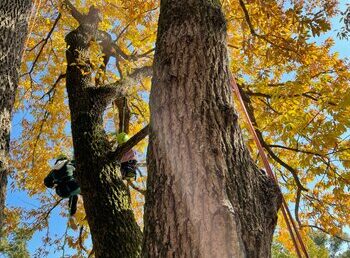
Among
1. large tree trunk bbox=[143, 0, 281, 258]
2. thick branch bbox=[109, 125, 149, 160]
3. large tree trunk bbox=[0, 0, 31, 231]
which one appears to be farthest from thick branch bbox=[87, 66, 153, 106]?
large tree trunk bbox=[143, 0, 281, 258]

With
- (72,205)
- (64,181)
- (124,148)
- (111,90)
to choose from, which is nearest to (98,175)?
(124,148)

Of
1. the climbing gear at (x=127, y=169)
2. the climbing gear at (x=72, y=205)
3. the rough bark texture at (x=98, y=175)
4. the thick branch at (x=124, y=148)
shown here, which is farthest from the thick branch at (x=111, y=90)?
the climbing gear at (x=72, y=205)

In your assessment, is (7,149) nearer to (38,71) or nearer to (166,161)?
(166,161)

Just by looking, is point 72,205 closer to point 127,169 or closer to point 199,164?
point 127,169

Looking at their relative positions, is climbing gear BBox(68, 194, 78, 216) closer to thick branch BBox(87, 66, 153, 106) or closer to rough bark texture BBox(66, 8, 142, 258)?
rough bark texture BBox(66, 8, 142, 258)

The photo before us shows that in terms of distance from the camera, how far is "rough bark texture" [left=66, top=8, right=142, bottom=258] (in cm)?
360

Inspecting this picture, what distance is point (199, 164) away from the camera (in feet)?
5.41

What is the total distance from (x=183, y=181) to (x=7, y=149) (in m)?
2.17

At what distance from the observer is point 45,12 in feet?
24.5

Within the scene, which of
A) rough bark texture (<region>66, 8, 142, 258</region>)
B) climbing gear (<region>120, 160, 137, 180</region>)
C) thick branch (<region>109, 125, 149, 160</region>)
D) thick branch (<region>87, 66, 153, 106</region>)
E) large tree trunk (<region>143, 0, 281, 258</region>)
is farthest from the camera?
thick branch (<region>87, 66, 153, 106</region>)

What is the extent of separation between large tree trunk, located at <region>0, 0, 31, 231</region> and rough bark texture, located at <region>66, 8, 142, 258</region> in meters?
0.94

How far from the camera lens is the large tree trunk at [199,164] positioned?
150 centimetres

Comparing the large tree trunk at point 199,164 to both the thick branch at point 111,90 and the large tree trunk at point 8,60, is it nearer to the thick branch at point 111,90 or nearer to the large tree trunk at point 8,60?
the large tree trunk at point 8,60

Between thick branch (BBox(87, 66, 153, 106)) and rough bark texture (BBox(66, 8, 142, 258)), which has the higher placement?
thick branch (BBox(87, 66, 153, 106))
